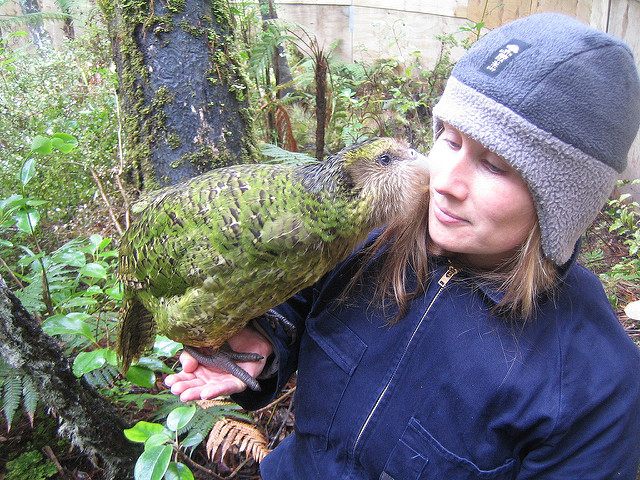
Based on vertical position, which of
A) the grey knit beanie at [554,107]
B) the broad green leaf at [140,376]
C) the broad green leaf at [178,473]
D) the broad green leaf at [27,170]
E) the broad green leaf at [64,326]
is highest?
the grey knit beanie at [554,107]

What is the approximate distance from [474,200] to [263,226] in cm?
67

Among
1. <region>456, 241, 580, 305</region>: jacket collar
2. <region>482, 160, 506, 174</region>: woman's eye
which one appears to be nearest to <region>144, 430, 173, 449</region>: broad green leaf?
<region>456, 241, 580, 305</region>: jacket collar

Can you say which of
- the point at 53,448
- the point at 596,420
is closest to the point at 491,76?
the point at 596,420

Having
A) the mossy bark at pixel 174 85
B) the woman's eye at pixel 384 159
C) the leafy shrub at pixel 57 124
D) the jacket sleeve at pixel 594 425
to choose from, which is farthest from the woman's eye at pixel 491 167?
the leafy shrub at pixel 57 124

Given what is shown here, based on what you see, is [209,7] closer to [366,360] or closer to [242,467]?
[366,360]

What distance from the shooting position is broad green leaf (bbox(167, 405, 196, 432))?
5.56 feet

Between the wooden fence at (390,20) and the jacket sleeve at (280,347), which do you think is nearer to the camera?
the jacket sleeve at (280,347)

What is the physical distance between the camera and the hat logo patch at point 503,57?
1344mm

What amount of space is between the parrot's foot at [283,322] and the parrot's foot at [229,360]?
0.15 meters

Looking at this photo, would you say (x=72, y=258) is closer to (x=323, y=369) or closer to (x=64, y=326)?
(x=64, y=326)

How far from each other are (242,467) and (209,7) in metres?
2.55

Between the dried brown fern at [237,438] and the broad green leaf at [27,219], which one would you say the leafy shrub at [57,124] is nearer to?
the broad green leaf at [27,219]

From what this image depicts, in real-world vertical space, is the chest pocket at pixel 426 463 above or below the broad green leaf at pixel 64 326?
below

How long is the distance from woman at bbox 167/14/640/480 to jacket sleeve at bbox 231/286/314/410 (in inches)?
0.7
